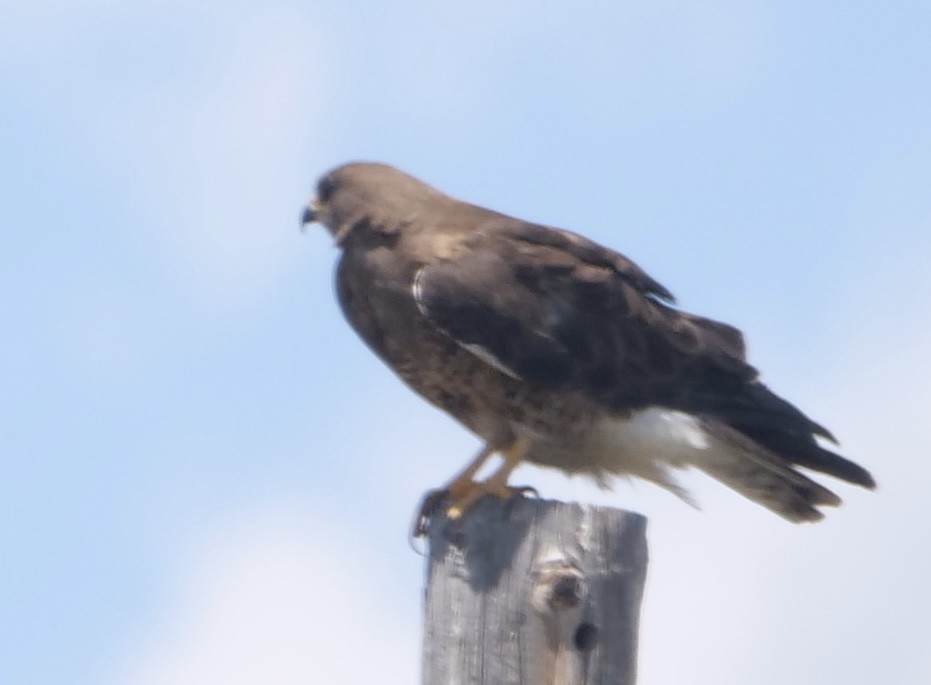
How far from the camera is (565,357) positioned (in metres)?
5.72

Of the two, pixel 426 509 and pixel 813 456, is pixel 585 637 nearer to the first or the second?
pixel 426 509

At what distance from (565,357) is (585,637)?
2.10m

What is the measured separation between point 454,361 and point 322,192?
1303 mm

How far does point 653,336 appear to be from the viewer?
5965mm

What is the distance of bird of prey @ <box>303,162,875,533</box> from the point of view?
5.64 meters

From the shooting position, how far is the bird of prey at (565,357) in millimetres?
5645

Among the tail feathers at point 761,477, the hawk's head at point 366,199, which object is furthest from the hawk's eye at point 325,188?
the tail feathers at point 761,477

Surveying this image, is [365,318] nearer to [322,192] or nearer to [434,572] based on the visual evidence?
[322,192]

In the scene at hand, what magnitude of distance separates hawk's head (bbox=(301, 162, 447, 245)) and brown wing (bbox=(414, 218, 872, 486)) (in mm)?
363

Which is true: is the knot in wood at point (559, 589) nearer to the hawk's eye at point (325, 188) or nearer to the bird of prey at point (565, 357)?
the bird of prey at point (565, 357)

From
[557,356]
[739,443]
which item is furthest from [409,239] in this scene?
[739,443]

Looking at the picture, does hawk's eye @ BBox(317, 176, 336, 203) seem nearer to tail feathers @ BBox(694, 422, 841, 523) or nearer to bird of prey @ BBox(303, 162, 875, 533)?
bird of prey @ BBox(303, 162, 875, 533)

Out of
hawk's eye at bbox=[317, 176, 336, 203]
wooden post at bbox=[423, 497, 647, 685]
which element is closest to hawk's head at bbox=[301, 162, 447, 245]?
hawk's eye at bbox=[317, 176, 336, 203]

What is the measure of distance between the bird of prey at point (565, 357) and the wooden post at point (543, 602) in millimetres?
1563
